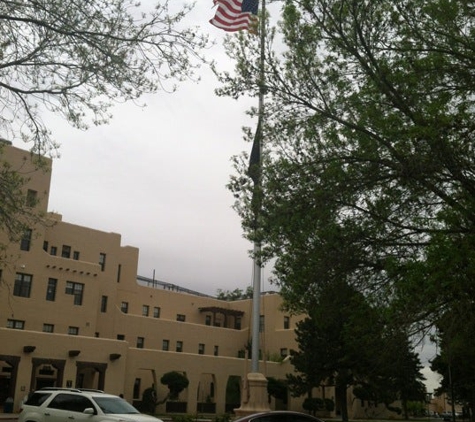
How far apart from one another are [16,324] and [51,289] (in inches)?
147

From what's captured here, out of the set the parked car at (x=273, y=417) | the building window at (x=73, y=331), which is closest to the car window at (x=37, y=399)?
the parked car at (x=273, y=417)

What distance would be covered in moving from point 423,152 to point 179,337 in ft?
149

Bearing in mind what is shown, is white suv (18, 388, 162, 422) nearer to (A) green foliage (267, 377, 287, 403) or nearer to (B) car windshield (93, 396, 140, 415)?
(B) car windshield (93, 396, 140, 415)

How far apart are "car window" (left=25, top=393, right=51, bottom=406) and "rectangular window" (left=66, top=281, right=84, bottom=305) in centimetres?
2879

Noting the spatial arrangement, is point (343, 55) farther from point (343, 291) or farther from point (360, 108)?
point (343, 291)

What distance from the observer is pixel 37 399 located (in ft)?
57.6

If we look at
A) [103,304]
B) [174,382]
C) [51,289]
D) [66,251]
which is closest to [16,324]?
[51,289]

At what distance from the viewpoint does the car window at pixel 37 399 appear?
17281mm

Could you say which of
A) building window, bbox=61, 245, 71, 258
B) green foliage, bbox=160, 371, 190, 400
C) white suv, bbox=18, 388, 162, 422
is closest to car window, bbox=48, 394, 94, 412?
white suv, bbox=18, 388, 162, 422

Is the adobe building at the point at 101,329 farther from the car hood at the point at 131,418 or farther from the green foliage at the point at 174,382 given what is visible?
the car hood at the point at 131,418

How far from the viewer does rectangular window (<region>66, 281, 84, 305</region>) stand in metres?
46.0

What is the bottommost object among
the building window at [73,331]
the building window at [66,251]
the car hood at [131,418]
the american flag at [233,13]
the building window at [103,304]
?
the car hood at [131,418]

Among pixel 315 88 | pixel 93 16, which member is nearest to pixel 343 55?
pixel 315 88

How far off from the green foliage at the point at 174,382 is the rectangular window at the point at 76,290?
340 inches
